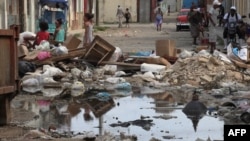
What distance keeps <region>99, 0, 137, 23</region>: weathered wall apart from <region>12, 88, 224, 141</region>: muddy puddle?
52.0 metres

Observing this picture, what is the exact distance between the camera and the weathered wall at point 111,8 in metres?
67.2

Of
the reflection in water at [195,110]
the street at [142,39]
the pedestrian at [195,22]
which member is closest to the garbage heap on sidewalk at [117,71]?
the reflection in water at [195,110]

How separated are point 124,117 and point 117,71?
6821mm

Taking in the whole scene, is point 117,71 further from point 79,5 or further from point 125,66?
point 79,5

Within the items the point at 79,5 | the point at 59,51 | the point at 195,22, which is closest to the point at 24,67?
the point at 59,51

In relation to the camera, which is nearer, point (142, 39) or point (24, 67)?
point (24, 67)

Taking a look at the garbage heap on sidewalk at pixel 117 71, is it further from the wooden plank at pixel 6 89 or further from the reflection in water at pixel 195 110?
the wooden plank at pixel 6 89

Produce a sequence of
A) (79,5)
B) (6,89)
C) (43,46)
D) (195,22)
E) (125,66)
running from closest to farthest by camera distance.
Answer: (6,89) < (43,46) < (125,66) < (195,22) < (79,5)

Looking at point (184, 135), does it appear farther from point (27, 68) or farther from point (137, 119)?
point (27, 68)

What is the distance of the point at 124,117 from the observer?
12.5 metres

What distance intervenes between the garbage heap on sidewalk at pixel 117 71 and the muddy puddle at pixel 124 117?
1.34m

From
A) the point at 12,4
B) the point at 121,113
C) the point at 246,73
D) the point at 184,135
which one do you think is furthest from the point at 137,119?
the point at 12,4

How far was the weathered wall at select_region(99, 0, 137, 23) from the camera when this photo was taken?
67.2m

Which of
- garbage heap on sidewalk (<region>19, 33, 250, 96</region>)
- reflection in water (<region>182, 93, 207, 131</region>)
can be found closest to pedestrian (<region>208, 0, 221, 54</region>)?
garbage heap on sidewalk (<region>19, 33, 250, 96</region>)
